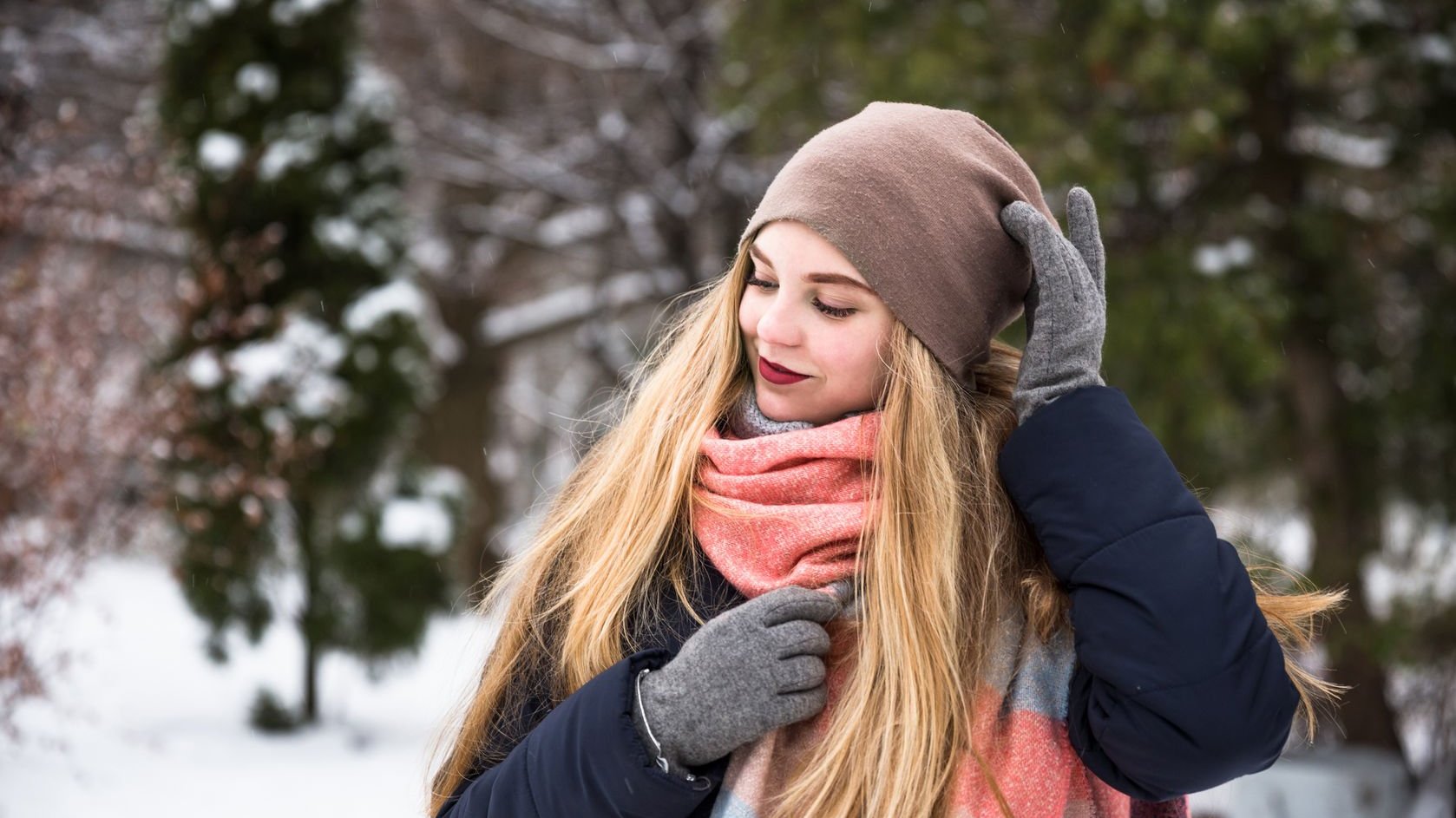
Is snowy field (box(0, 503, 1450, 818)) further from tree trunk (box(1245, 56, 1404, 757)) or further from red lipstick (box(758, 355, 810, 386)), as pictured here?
red lipstick (box(758, 355, 810, 386))

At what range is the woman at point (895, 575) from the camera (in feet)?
4.47

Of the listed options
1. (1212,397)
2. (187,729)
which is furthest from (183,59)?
(1212,397)

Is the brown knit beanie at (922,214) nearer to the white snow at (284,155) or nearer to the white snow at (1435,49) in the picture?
the white snow at (1435,49)

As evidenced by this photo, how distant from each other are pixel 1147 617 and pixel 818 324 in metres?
0.54

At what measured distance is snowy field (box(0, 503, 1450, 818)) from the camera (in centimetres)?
466

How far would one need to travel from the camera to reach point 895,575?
1463 millimetres

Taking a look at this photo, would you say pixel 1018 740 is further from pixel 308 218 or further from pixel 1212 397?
pixel 308 218

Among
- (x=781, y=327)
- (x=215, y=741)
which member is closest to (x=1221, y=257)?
(x=781, y=327)

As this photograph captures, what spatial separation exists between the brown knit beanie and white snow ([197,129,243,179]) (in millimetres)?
5044

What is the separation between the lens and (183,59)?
20.0ft

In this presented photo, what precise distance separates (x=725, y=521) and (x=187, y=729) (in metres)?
5.33

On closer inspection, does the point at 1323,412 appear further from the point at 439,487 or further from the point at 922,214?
the point at 922,214

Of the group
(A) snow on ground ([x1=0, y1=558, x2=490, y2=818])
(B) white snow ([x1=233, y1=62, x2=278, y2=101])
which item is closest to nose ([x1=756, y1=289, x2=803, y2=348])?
(A) snow on ground ([x1=0, y1=558, x2=490, y2=818])

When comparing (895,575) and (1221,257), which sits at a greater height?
(895,575)
